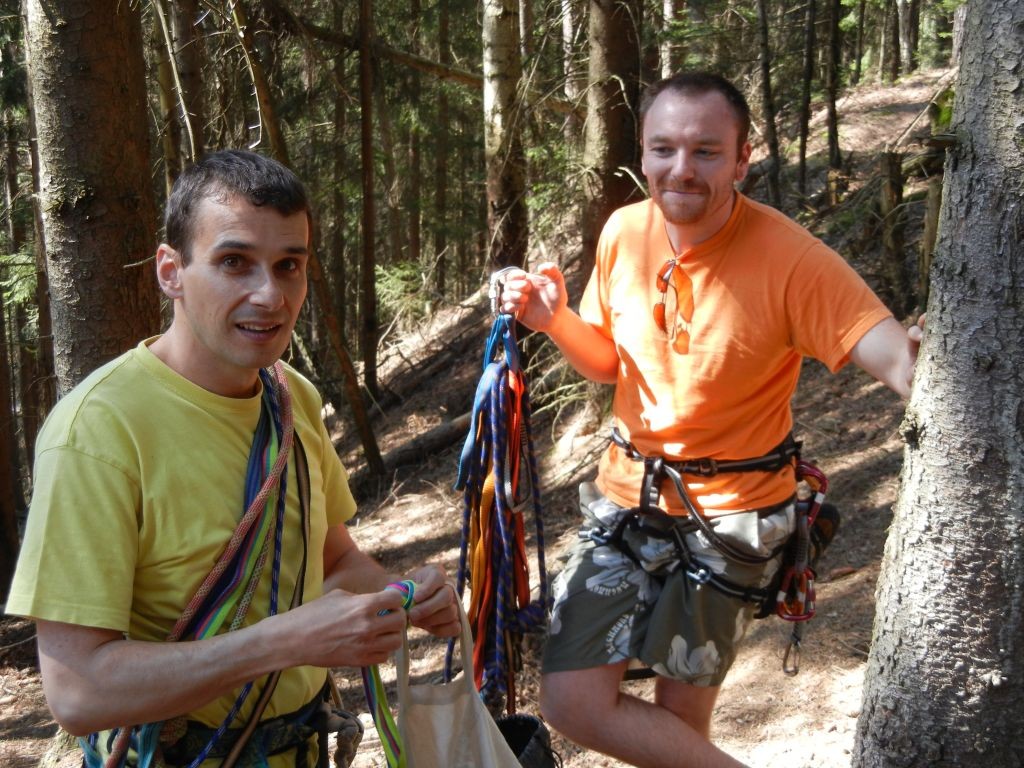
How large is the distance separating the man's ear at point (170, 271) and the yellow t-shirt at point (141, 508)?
0.14 meters

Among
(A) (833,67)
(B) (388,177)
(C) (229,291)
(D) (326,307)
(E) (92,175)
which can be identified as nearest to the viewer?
(C) (229,291)

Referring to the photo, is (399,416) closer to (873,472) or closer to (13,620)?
(13,620)

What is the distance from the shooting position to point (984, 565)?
2.42 metres

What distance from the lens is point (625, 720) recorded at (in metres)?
2.88

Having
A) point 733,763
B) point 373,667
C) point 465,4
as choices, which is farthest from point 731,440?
point 465,4

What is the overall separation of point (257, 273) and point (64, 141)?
2.44 meters

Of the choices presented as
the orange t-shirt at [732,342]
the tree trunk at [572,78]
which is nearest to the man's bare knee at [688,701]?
the orange t-shirt at [732,342]

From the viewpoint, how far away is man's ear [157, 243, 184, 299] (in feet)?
6.74

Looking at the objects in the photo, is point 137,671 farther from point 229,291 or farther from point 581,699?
point 581,699

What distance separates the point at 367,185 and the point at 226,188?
369 inches

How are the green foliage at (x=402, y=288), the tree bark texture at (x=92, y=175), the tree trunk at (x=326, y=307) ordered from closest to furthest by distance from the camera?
the tree bark texture at (x=92, y=175) < the tree trunk at (x=326, y=307) < the green foliage at (x=402, y=288)

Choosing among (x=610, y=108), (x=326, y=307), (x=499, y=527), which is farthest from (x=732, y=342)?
(x=326, y=307)

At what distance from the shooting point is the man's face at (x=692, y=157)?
9.55 ft

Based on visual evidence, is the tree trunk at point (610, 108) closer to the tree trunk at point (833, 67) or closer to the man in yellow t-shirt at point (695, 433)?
the man in yellow t-shirt at point (695, 433)
